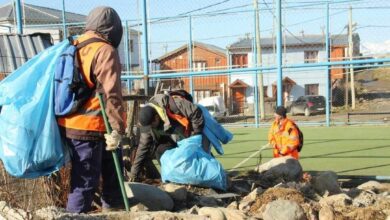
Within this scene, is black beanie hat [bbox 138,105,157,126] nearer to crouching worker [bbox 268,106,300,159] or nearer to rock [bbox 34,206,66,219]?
crouching worker [bbox 268,106,300,159]

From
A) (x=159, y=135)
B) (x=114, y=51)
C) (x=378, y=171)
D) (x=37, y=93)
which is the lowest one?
(x=378, y=171)

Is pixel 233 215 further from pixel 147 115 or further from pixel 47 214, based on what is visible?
pixel 147 115

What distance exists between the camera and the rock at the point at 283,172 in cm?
554

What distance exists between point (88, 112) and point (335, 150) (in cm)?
681

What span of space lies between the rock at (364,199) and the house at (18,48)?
3.26 m

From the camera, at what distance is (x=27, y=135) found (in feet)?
11.5

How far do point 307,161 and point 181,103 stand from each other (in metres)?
3.43

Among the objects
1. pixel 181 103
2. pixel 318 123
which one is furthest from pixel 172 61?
pixel 181 103

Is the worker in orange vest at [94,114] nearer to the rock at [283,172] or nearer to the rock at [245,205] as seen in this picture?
the rock at [245,205]

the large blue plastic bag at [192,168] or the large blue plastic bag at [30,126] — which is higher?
the large blue plastic bag at [30,126]

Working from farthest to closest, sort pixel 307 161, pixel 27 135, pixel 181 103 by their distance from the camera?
pixel 307 161 → pixel 181 103 → pixel 27 135

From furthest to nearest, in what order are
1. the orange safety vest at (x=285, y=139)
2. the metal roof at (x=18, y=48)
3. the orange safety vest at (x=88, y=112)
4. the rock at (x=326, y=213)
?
1. the orange safety vest at (x=285, y=139)
2. the metal roof at (x=18, y=48)
3. the rock at (x=326, y=213)
4. the orange safety vest at (x=88, y=112)

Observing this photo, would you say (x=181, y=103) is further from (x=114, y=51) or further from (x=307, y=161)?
(x=307, y=161)

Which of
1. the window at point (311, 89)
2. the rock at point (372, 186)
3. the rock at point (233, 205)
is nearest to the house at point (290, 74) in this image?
the window at point (311, 89)
